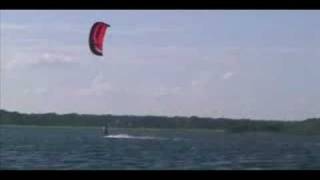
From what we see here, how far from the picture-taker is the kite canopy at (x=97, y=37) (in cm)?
321

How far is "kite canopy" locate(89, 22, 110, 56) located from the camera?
3.21m

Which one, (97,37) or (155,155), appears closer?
(97,37)

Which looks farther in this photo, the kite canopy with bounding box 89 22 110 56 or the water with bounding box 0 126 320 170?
the water with bounding box 0 126 320 170

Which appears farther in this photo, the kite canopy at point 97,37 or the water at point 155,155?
the water at point 155,155

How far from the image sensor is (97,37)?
3.26 m
